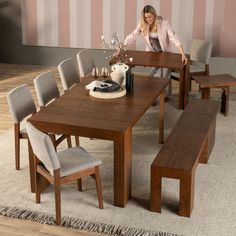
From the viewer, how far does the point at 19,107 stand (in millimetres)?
5109

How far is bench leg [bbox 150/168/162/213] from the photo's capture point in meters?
4.47

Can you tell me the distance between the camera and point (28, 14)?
9156 millimetres

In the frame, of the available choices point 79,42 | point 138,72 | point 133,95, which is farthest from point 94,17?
point 133,95

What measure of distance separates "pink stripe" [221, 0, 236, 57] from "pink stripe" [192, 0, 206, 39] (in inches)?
12.6

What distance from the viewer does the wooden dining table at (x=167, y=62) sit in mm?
6633

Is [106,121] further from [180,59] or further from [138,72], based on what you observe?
[138,72]

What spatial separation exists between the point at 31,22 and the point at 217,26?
3.01 metres

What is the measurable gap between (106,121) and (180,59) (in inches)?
99.1

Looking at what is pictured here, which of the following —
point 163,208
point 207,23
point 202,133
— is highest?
point 207,23

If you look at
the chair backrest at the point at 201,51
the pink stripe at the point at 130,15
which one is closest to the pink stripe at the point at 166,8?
the pink stripe at the point at 130,15

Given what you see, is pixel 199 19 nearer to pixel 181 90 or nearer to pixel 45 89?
pixel 181 90

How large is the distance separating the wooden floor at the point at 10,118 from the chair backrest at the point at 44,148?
1.50 ft

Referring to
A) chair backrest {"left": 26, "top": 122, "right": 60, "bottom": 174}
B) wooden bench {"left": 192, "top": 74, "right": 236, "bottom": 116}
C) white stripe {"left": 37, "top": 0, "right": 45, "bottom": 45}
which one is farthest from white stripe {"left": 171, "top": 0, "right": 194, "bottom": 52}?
chair backrest {"left": 26, "top": 122, "right": 60, "bottom": 174}

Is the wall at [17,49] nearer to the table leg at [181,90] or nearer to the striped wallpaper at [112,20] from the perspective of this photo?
the striped wallpaper at [112,20]
